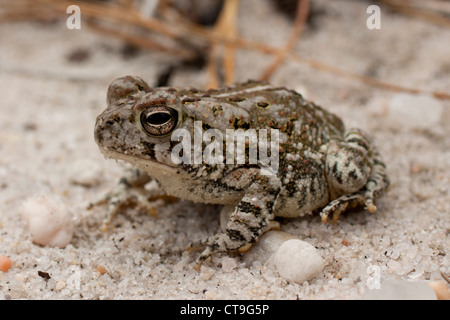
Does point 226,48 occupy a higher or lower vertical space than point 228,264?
higher

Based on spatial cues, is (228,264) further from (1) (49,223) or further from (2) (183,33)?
(2) (183,33)

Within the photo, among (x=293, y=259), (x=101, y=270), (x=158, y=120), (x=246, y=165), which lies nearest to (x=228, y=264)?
(x=293, y=259)

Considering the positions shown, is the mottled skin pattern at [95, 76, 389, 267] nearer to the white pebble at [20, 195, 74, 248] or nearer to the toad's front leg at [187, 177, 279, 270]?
the toad's front leg at [187, 177, 279, 270]

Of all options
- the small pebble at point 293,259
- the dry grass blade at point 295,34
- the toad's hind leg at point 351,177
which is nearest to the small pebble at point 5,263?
the small pebble at point 293,259

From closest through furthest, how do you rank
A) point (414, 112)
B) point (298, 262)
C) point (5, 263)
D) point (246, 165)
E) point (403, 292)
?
point (403, 292) < point (298, 262) < point (5, 263) < point (246, 165) < point (414, 112)

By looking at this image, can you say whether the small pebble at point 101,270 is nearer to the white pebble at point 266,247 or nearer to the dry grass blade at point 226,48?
the white pebble at point 266,247
